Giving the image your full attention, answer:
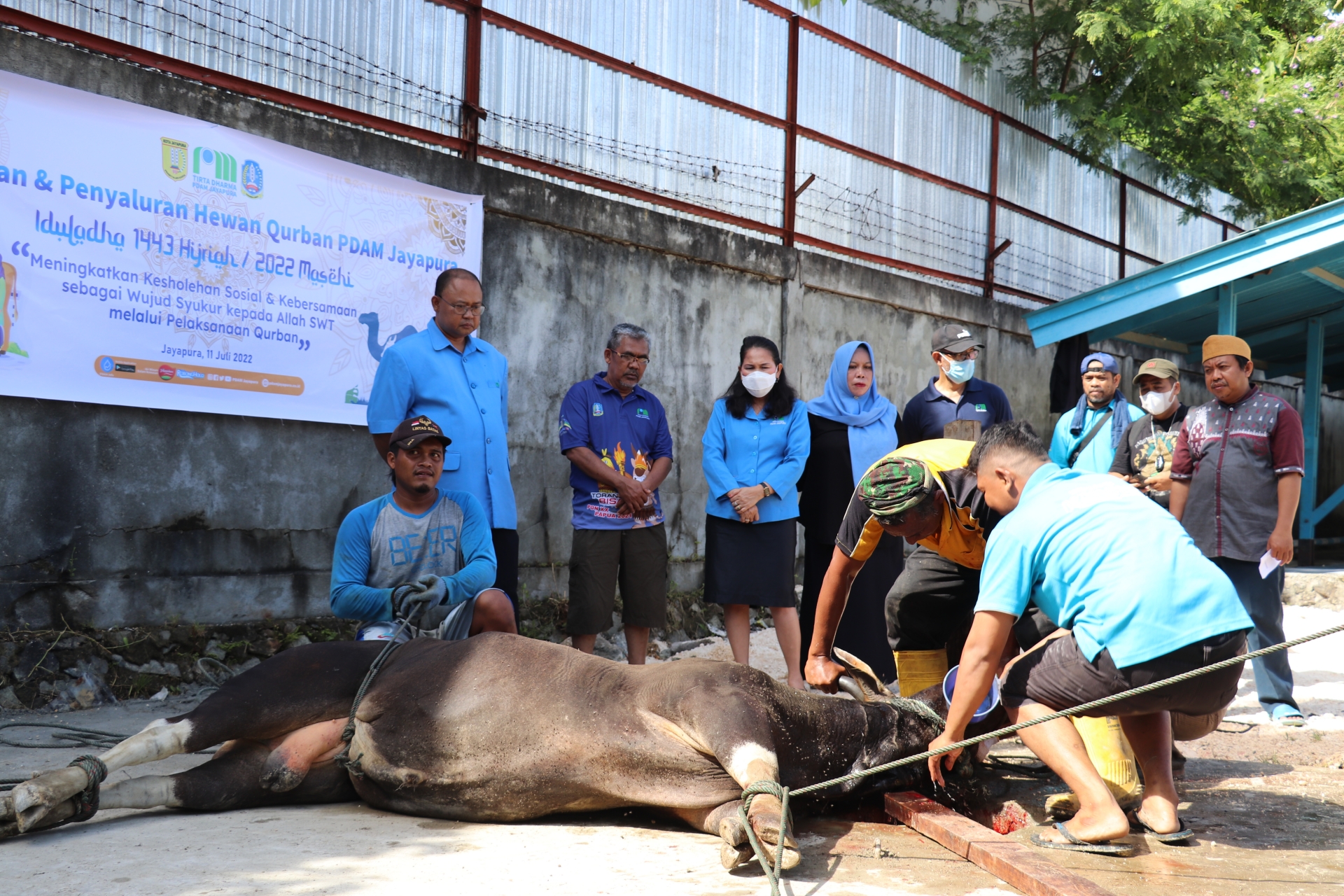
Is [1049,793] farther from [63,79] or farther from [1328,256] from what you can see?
[1328,256]

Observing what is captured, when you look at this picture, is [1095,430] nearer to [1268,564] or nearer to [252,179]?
[1268,564]

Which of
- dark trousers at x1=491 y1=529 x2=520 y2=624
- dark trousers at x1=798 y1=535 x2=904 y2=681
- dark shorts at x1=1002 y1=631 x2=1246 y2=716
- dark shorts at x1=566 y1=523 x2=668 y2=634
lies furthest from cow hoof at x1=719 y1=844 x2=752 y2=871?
dark shorts at x1=566 y1=523 x2=668 y2=634

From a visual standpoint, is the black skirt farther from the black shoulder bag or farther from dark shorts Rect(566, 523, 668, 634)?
the black shoulder bag

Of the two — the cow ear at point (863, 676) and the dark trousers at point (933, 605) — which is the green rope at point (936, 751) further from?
the dark trousers at point (933, 605)

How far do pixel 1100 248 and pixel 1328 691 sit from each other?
24.3 feet

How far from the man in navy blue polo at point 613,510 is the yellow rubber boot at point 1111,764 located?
2.47 metres

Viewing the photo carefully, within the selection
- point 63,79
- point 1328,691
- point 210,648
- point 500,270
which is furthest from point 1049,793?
point 63,79

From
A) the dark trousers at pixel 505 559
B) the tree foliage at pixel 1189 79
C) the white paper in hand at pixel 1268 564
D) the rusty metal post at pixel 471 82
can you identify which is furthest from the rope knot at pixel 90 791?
the tree foliage at pixel 1189 79

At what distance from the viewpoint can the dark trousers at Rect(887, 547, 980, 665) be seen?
4.22 meters

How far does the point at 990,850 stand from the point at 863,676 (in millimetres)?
1137

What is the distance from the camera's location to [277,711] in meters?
3.31

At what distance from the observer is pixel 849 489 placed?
223 inches

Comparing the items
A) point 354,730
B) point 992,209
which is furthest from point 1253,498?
point 992,209

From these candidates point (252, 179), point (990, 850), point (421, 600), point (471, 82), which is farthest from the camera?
point (471, 82)
